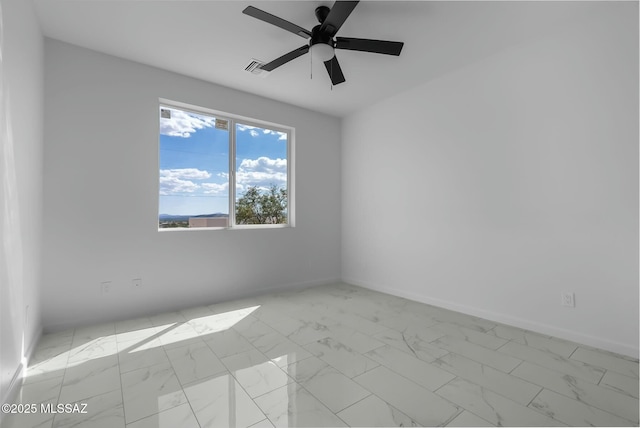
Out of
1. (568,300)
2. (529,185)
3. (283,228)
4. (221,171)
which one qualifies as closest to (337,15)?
(529,185)

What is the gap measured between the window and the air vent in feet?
2.67

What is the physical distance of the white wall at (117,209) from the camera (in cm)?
282

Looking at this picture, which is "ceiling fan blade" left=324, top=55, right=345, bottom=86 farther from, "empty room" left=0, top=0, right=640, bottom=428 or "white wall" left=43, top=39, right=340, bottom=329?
"white wall" left=43, top=39, right=340, bottom=329

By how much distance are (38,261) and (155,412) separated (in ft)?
6.34

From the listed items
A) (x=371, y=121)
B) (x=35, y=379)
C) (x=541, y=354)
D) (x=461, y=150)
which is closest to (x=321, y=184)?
(x=371, y=121)

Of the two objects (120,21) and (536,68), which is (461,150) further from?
(120,21)

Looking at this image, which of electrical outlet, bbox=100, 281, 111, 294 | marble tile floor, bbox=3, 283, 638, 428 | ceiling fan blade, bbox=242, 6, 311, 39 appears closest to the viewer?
marble tile floor, bbox=3, 283, 638, 428

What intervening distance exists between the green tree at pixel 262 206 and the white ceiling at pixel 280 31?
1489 millimetres

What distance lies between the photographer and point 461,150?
3.40 meters

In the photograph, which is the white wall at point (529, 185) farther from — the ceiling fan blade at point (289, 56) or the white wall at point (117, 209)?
the white wall at point (117, 209)

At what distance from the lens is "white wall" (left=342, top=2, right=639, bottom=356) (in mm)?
2375

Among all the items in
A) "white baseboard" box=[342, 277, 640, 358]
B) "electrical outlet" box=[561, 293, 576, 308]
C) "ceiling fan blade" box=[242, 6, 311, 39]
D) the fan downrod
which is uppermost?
the fan downrod

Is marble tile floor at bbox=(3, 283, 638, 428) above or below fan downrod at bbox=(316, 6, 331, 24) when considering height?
below

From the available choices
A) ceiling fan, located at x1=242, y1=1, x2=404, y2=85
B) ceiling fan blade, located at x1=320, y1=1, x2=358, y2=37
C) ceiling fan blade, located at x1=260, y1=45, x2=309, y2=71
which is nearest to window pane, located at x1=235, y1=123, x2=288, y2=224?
ceiling fan blade, located at x1=260, y1=45, x2=309, y2=71
